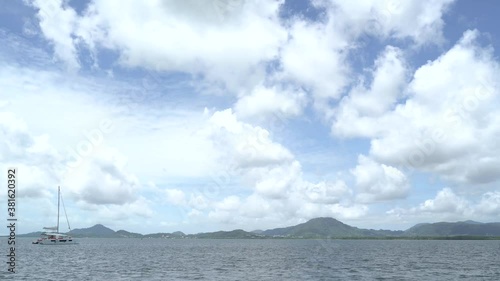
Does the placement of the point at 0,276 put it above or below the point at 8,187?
below

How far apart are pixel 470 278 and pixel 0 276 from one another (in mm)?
102664

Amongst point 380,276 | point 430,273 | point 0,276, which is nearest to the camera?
point 0,276

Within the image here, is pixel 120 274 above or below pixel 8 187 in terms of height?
below

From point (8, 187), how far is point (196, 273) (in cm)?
4911

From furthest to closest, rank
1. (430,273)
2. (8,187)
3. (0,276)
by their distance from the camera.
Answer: (430,273), (0,276), (8,187)

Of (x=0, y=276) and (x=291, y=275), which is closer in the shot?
(x=0, y=276)

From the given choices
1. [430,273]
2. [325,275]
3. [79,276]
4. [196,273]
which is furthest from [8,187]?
[430,273]

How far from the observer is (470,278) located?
90.9 m

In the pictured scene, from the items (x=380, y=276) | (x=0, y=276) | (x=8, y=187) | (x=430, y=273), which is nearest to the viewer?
(x=8, y=187)

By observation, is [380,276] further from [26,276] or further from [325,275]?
[26,276]

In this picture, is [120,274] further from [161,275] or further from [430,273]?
[430,273]

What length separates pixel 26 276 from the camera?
299 feet

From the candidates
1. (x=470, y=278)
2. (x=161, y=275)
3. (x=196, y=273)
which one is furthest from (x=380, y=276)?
(x=161, y=275)

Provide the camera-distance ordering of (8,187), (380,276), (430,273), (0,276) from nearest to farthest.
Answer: (8,187)
(0,276)
(380,276)
(430,273)
